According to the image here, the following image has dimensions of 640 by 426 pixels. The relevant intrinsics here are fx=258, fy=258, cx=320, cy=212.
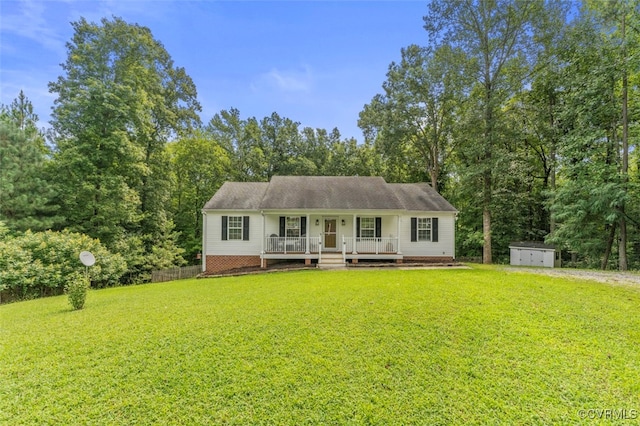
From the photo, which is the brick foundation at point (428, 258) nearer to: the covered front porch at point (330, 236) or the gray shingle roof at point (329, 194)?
the covered front porch at point (330, 236)

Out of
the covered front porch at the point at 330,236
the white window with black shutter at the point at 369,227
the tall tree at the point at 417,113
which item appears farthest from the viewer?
the tall tree at the point at 417,113

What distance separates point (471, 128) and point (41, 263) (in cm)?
2152

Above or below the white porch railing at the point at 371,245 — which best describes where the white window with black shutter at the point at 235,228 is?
above

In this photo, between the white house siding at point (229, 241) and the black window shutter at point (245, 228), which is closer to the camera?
the white house siding at point (229, 241)

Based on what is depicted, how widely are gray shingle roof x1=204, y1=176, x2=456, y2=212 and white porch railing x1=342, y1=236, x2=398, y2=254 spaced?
65.9 inches

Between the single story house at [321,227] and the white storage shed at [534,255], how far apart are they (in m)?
3.49

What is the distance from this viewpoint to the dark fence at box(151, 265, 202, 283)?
1345 centimetres

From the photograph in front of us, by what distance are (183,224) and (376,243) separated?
1756 centimetres

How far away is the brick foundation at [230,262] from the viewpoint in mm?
14203

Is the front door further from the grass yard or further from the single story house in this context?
the grass yard

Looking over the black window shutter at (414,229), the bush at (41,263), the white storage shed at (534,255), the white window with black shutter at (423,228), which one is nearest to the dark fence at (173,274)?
the bush at (41,263)

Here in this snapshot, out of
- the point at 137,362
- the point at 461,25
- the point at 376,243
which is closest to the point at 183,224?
the point at 376,243

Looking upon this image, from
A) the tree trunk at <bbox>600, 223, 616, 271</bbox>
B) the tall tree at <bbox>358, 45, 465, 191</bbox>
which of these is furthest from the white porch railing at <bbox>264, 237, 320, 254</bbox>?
the tree trunk at <bbox>600, 223, 616, 271</bbox>

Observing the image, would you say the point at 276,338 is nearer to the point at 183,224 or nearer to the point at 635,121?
the point at 635,121
